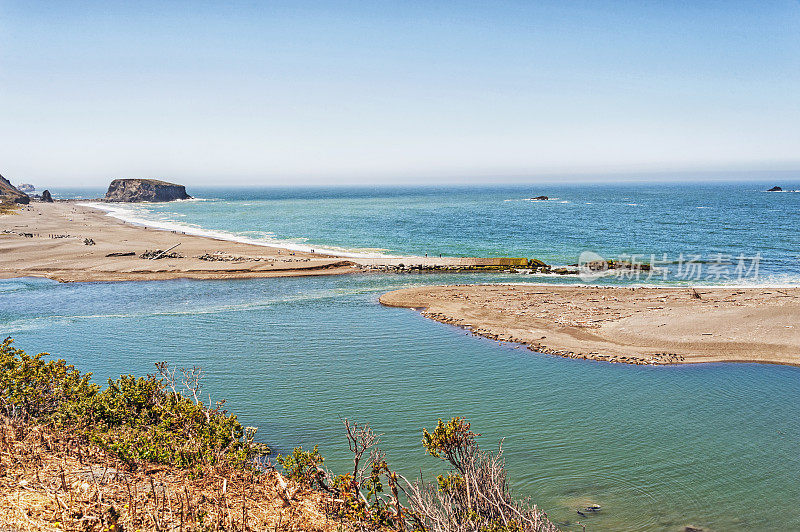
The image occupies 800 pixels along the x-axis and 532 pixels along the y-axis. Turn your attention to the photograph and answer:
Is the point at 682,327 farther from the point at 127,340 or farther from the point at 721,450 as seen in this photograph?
the point at 127,340

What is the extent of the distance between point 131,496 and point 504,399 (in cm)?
1316

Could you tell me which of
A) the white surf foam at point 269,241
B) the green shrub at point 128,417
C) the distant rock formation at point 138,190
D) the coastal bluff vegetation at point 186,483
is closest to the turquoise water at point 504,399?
the green shrub at point 128,417

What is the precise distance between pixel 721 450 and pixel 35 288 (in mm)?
43051

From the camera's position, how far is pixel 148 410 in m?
12.5

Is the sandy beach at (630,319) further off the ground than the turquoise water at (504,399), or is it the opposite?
the sandy beach at (630,319)

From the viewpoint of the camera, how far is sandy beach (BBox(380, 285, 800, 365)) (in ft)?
76.7

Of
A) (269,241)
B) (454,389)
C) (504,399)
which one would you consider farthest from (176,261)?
(504,399)

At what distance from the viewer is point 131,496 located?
823cm

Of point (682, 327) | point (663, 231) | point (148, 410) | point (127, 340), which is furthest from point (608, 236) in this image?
point (148, 410)

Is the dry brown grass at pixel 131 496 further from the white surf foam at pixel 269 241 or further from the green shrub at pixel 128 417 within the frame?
the white surf foam at pixel 269 241

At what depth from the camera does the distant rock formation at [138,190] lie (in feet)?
559

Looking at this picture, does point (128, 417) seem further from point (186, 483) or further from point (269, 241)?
point (269, 241)

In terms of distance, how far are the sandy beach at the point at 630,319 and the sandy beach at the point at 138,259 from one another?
15.0 m

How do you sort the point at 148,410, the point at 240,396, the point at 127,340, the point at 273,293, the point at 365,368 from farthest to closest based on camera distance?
1. the point at 273,293
2. the point at 127,340
3. the point at 365,368
4. the point at 240,396
5. the point at 148,410
